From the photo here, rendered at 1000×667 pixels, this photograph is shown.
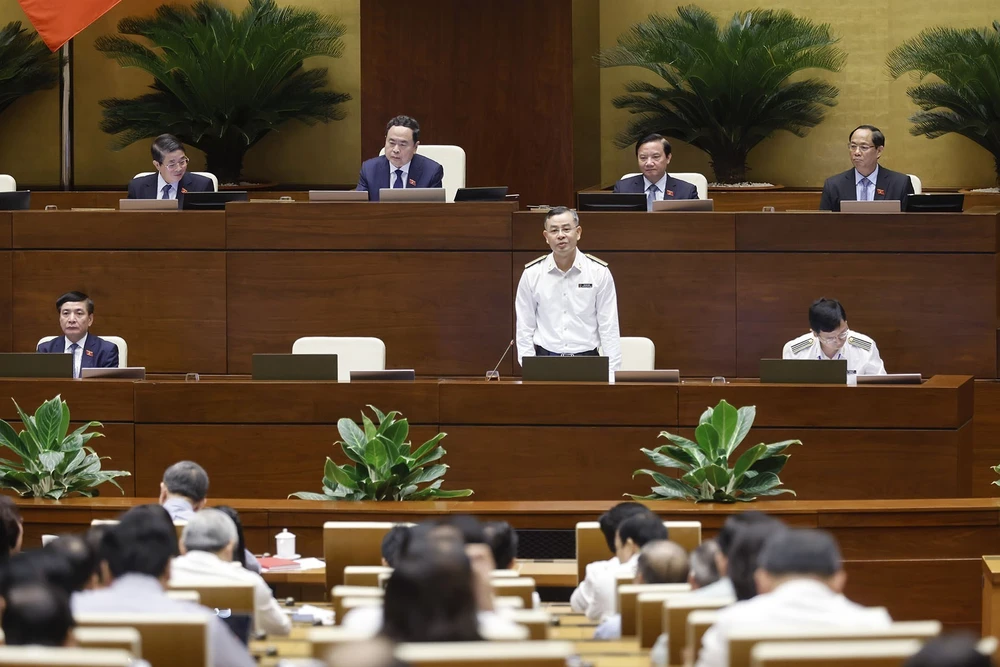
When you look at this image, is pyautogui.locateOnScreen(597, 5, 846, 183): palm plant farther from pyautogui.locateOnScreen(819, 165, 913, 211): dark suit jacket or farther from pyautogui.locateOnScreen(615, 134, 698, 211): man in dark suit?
pyautogui.locateOnScreen(819, 165, 913, 211): dark suit jacket

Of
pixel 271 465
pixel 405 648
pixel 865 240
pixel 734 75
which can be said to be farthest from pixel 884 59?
pixel 405 648

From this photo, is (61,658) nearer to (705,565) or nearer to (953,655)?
(953,655)

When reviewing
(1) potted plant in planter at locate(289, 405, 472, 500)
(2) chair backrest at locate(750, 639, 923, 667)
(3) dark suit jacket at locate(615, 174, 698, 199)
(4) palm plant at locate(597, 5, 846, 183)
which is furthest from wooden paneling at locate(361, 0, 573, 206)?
(2) chair backrest at locate(750, 639, 923, 667)

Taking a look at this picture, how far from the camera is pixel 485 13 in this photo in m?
11.2

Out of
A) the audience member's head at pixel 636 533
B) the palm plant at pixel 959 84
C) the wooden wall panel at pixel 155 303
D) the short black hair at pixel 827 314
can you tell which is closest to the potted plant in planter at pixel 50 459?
the wooden wall panel at pixel 155 303

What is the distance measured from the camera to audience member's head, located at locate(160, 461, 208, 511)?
5.08 metres

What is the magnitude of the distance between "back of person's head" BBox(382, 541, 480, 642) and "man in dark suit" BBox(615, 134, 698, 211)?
5688 mm

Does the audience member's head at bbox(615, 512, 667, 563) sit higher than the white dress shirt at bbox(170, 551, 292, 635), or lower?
higher

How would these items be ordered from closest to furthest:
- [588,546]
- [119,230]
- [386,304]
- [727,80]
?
1. [588,546]
2. [386,304]
3. [119,230]
4. [727,80]

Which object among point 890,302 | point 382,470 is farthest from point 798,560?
point 890,302

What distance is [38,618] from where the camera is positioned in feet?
10.1

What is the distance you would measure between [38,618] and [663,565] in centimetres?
176

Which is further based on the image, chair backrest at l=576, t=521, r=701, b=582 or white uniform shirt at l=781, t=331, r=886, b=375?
white uniform shirt at l=781, t=331, r=886, b=375

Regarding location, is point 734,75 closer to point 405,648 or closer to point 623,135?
point 623,135
